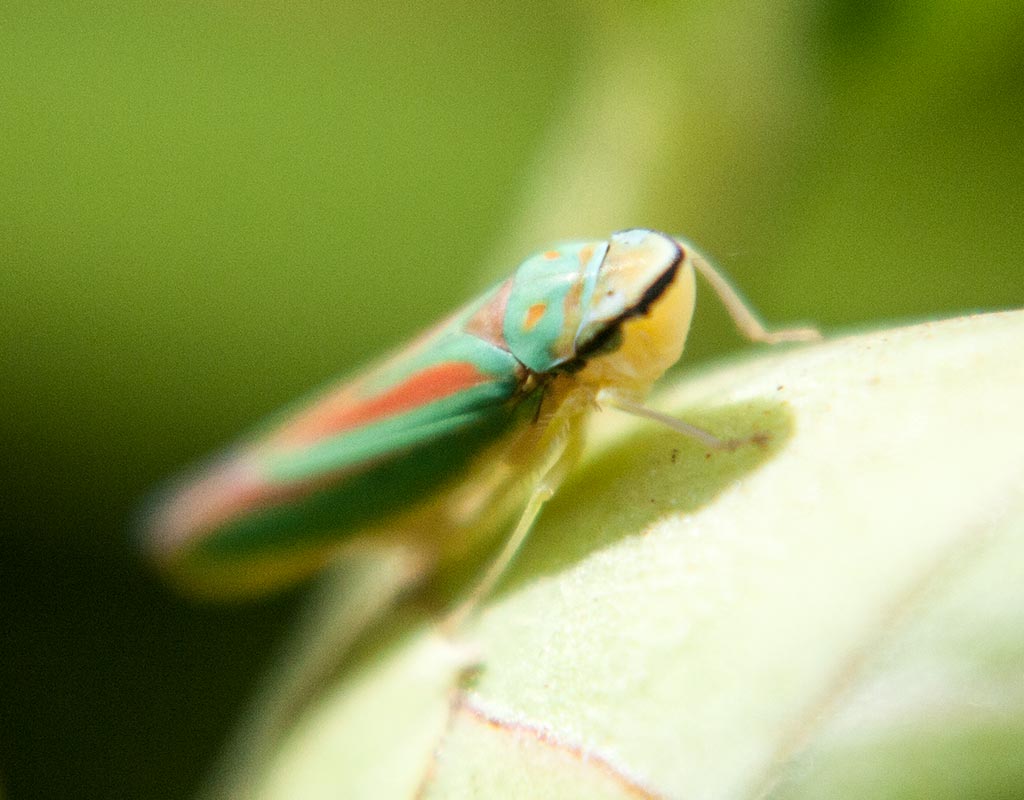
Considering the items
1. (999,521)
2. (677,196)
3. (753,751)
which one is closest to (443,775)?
(753,751)

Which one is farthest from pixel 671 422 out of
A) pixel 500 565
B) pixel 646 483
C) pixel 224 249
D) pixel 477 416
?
pixel 224 249

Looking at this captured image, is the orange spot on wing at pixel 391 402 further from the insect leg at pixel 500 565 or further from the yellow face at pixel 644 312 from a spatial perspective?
the insect leg at pixel 500 565

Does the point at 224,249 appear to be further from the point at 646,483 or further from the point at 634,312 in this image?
the point at 646,483

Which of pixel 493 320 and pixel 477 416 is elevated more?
pixel 493 320

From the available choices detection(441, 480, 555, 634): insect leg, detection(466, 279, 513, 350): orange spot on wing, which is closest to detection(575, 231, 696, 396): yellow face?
detection(466, 279, 513, 350): orange spot on wing

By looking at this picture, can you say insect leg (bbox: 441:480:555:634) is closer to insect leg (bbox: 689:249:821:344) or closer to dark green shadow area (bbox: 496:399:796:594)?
dark green shadow area (bbox: 496:399:796:594)

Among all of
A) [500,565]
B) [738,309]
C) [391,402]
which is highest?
[391,402]
